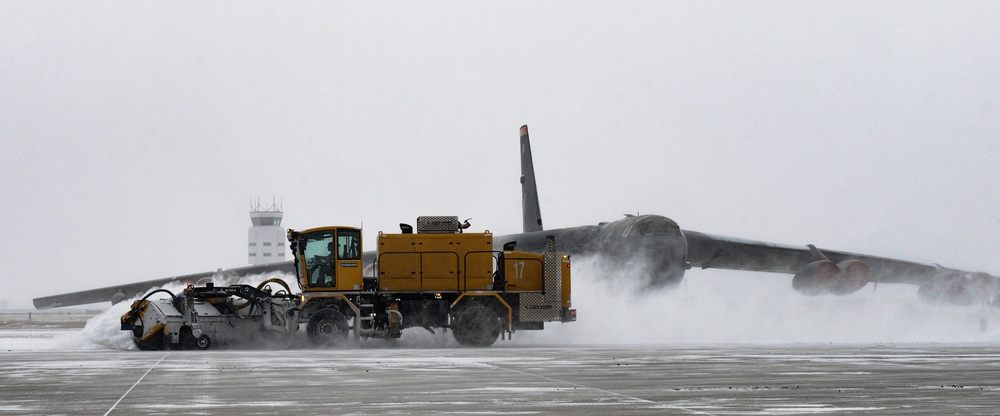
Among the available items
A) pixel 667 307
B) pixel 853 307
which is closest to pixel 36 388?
pixel 667 307

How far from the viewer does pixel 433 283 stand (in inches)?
979

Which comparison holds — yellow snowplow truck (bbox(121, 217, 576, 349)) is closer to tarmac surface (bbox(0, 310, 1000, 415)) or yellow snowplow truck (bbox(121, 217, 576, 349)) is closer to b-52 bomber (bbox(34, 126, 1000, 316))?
tarmac surface (bbox(0, 310, 1000, 415))

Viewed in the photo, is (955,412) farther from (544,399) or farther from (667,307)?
(667,307)

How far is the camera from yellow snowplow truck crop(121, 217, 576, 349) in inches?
936

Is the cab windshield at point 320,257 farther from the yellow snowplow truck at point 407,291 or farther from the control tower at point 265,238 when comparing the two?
the control tower at point 265,238

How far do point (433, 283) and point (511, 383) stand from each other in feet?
39.1

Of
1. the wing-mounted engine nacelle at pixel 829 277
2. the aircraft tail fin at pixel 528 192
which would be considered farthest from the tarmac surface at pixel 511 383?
the aircraft tail fin at pixel 528 192

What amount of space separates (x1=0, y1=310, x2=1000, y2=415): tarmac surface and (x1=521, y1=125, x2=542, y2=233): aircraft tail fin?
1678 centimetres

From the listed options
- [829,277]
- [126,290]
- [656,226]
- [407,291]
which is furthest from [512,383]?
[126,290]

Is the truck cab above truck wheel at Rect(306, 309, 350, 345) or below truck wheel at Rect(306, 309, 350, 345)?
above

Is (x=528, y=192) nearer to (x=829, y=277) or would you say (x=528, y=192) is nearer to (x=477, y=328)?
(x=829, y=277)

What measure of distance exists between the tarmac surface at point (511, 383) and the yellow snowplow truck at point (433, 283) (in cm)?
451

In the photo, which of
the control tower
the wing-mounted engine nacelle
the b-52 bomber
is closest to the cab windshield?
the b-52 bomber

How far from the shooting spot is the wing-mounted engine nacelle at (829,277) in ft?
107
